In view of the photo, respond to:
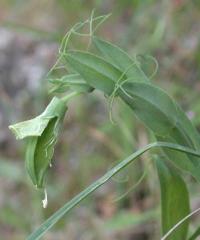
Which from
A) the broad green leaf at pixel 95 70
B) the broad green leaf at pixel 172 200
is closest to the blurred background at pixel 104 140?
the broad green leaf at pixel 172 200

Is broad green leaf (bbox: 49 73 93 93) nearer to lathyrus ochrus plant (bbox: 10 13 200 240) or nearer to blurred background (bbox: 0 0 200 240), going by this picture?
lathyrus ochrus plant (bbox: 10 13 200 240)

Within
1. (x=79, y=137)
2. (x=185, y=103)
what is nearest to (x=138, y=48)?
(x=185, y=103)

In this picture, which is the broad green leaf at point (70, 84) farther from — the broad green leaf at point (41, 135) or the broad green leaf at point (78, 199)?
the broad green leaf at point (78, 199)

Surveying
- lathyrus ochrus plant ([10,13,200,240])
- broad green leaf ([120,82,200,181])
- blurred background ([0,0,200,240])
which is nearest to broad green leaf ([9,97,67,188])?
lathyrus ochrus plant ([10,13,200,240])

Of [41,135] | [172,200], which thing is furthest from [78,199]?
[172,200]

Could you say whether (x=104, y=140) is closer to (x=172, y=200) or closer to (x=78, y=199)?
(x=172, y=200)

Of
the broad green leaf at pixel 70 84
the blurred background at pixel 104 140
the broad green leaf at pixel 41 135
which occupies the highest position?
the broad green leaf at pixel 70 84
